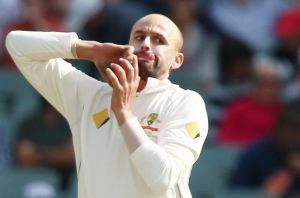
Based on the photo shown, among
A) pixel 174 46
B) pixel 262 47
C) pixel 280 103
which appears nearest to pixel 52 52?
pixel 174 46

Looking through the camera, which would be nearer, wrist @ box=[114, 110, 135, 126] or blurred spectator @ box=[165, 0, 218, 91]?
wrist @ box=[114, 110, 135, 126]

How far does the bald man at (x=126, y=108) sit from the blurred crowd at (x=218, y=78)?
4.46 m

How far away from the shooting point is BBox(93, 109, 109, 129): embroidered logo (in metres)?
5.03

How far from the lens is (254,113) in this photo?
33.1 feet

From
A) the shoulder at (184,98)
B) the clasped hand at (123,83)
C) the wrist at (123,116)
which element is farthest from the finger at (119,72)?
the shoulder at (184,98)

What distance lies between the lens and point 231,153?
9789 mm

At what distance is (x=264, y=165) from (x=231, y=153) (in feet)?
1.23

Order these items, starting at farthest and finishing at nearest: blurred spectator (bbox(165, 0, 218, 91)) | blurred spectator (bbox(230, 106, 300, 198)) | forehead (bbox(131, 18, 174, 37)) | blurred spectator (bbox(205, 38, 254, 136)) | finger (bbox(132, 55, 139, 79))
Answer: blurred spectator (bbox(165, 0, 218, 91))
blurred spectator (bbox(205, 38, 254, 136))
blurred spectator (bbox(230, 106, 300, 198))
forehead (bbox(131, 18, 174, 37))
finger (bbox(132, 55, 139, 79))

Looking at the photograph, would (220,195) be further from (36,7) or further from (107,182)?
(107,182)

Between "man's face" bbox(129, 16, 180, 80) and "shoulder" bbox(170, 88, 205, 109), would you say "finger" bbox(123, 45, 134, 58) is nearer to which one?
"man's face" bbox(129, 16, 180, 80)

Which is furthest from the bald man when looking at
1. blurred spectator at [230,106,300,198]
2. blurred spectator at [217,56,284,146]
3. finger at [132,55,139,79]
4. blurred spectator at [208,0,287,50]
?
blurred spectator at [208,0,287,50]

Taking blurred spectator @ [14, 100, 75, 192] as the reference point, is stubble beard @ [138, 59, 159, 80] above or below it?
below

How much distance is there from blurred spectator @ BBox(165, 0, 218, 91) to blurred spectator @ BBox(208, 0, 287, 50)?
17 centimetres

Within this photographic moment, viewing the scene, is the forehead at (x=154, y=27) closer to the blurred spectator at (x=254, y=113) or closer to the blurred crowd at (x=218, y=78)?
the blurred crowd at (x=218, y=78)
